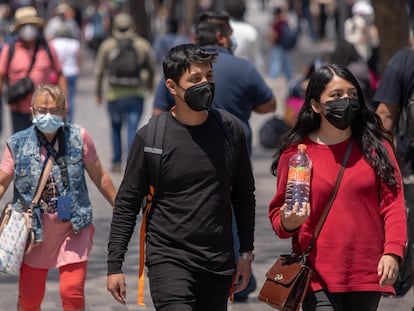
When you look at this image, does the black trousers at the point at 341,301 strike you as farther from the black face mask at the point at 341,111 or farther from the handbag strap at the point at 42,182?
the handbag strap at the point at 42,182

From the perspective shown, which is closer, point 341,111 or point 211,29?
point 341,111

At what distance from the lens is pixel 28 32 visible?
37.4ft

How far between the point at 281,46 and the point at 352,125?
2071 centimetres

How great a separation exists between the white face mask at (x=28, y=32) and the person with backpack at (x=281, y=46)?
14093mm

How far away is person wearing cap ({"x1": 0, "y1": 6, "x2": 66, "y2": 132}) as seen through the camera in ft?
37.5

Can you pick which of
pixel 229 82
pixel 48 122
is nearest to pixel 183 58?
pixel 48 122

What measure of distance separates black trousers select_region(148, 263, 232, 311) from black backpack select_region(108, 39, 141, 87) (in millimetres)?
8679

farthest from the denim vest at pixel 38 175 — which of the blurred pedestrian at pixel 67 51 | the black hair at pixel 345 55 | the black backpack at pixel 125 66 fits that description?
the blurred pedestrian at pixel 67 51

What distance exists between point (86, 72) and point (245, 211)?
2866cm

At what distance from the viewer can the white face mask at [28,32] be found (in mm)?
11404

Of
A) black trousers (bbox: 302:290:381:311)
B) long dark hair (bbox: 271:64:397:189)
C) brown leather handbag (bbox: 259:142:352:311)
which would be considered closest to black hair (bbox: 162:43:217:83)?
long dark hair (bbox: 271:64:397:189)

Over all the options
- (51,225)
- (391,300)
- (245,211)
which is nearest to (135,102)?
(391,300)

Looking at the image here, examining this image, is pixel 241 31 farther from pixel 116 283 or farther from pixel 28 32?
pixel 116 283

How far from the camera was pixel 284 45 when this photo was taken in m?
26.2
